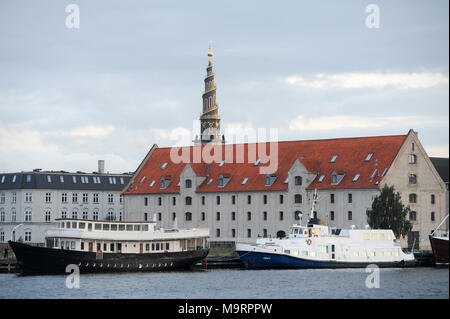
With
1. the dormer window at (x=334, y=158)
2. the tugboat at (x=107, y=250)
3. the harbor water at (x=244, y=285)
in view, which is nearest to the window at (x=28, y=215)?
the dormer window at (x=334, y=158)

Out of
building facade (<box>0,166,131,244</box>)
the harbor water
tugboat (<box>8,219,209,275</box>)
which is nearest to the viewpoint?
the harbor water

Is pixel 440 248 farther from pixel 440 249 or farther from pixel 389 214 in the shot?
pixel 389 214

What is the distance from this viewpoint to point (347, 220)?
13162 cm

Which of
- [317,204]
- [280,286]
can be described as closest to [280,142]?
[317,204]

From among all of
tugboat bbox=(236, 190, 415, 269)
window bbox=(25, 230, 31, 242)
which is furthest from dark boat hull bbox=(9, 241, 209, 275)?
window bbox=(25, 230, 31, 242)

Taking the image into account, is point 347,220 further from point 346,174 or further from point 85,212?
point 85,212

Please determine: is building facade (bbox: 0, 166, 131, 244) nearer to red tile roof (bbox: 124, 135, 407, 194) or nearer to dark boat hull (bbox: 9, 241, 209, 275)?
red tile roof (bbox: 124, 135, 407, 194)

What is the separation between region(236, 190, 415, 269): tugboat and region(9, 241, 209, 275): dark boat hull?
615 cm

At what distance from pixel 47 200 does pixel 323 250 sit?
68.5m

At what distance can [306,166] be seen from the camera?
136250mm

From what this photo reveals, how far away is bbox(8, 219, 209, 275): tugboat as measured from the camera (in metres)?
105

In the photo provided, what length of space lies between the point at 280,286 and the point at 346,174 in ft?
140

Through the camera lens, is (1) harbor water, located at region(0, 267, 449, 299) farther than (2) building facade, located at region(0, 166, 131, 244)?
No

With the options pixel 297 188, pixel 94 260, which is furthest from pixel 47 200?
pixel 94 260
